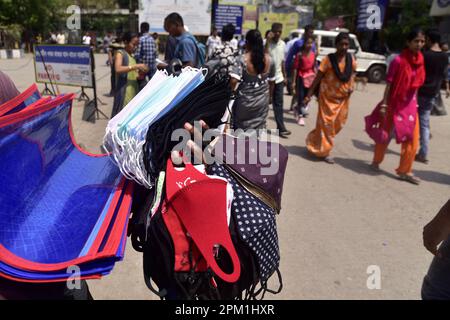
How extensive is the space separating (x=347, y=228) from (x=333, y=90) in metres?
1.96

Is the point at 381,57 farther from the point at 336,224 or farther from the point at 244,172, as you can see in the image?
the point at 244,172

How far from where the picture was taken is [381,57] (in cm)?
1373

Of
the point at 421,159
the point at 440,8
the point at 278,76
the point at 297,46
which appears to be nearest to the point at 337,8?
the point at 440,8

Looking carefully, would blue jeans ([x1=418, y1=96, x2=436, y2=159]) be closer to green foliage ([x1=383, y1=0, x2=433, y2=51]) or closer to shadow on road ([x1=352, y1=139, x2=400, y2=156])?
shadow on road ([x1=352, y1=139, x2=400, y2=156])

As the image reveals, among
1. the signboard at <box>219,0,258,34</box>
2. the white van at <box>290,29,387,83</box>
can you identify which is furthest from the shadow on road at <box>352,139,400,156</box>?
the signboard at <box>219,0,258,34</box>

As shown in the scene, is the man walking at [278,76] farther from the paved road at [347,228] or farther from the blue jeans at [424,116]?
the blue jeans at [424,116]

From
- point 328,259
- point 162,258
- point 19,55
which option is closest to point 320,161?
point 328,259

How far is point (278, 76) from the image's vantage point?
223 inches

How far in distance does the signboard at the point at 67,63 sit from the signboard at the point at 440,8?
14241 mm

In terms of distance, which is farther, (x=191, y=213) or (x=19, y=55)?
(x=19, y=55)

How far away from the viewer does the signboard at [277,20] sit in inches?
601

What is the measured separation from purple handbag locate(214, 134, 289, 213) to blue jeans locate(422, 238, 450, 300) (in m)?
0.66

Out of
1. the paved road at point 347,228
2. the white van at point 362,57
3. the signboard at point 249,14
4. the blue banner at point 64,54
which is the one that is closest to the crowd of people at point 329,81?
the paved road at point 347,228
